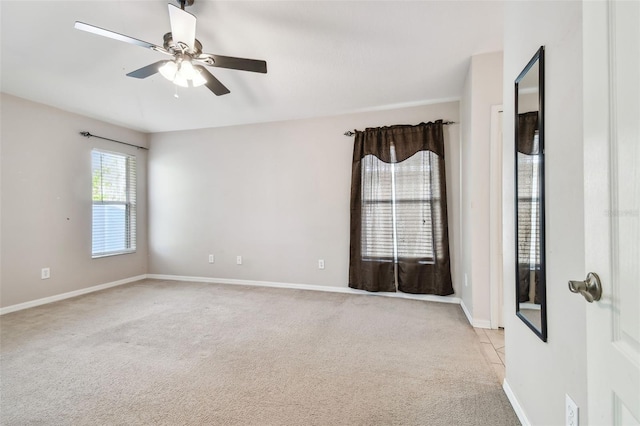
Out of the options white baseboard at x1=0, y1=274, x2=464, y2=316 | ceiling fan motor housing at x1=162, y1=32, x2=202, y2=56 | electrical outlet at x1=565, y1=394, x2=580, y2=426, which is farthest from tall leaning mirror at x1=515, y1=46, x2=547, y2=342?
ceiling fan motor housing at x1=162, y1=32, x2=202, y2=56

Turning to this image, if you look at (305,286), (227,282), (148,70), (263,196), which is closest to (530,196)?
(148,70)

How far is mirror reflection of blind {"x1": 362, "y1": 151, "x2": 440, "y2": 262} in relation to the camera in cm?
359

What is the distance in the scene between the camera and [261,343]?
2.44 metres

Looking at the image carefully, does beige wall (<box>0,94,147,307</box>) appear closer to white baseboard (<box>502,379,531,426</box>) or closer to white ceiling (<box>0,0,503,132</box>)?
white ceiling (<box>0,0,503,132</box>)

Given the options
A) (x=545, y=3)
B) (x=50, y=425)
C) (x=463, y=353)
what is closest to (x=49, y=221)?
(x=50, y=425)

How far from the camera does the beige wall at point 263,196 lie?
3.98 metres

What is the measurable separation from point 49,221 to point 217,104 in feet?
8.46

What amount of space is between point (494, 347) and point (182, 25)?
3244 millimetres

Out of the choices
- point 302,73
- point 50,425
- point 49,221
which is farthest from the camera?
point 49,221

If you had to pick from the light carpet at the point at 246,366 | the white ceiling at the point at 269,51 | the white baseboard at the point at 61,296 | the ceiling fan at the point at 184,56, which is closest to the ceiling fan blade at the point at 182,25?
the ceiling fan at the point at 184,56

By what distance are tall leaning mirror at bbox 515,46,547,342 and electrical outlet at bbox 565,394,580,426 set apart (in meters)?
0.24

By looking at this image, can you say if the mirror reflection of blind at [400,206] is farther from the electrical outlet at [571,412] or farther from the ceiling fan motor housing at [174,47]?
the electrical outlet at [571,412]

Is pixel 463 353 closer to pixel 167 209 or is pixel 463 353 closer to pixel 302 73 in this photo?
pixel 302 73

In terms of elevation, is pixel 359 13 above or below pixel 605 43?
above
